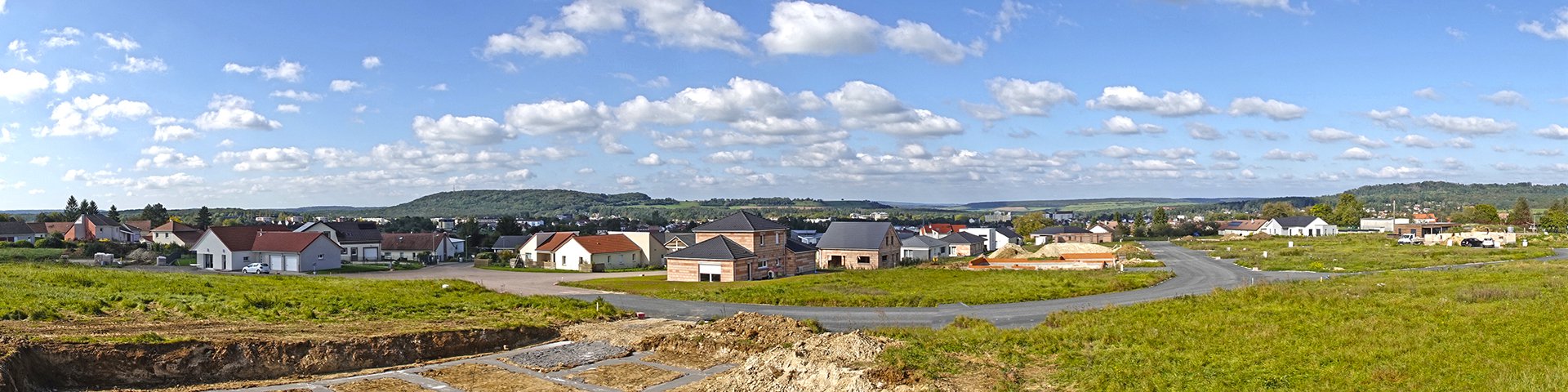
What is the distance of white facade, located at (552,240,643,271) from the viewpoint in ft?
229

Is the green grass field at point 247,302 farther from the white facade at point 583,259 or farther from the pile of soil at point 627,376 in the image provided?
the white facade at point 583,259

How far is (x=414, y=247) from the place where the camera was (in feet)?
285

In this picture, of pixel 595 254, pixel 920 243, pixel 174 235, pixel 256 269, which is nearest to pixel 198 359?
pixel 256 269

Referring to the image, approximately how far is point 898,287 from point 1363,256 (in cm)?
4447

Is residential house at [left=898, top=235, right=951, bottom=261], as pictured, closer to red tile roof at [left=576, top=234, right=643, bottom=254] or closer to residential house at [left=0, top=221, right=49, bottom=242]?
red tile roof at [left=576, top=234, right=643, bottom=254]

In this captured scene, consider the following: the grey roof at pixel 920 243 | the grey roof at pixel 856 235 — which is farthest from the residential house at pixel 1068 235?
the grey roof at pixel 856 235

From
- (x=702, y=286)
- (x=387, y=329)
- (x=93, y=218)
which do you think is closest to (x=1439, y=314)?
(x=387, y=329)

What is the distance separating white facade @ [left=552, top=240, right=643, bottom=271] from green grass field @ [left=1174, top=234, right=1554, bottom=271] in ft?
154

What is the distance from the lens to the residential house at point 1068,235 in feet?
394

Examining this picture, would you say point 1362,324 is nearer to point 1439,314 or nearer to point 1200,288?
point 1439,314

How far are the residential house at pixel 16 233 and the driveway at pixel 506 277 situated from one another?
64040 millimetres

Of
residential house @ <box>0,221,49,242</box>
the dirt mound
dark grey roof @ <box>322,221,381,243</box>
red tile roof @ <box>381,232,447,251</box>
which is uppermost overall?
residential house @ <box>0,221,49,242</box>

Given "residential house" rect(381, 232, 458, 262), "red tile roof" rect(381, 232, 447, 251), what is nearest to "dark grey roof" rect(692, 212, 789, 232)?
"residential house" rect(381, 232, 458, 262)

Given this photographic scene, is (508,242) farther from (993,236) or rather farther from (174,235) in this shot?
(993,236)
